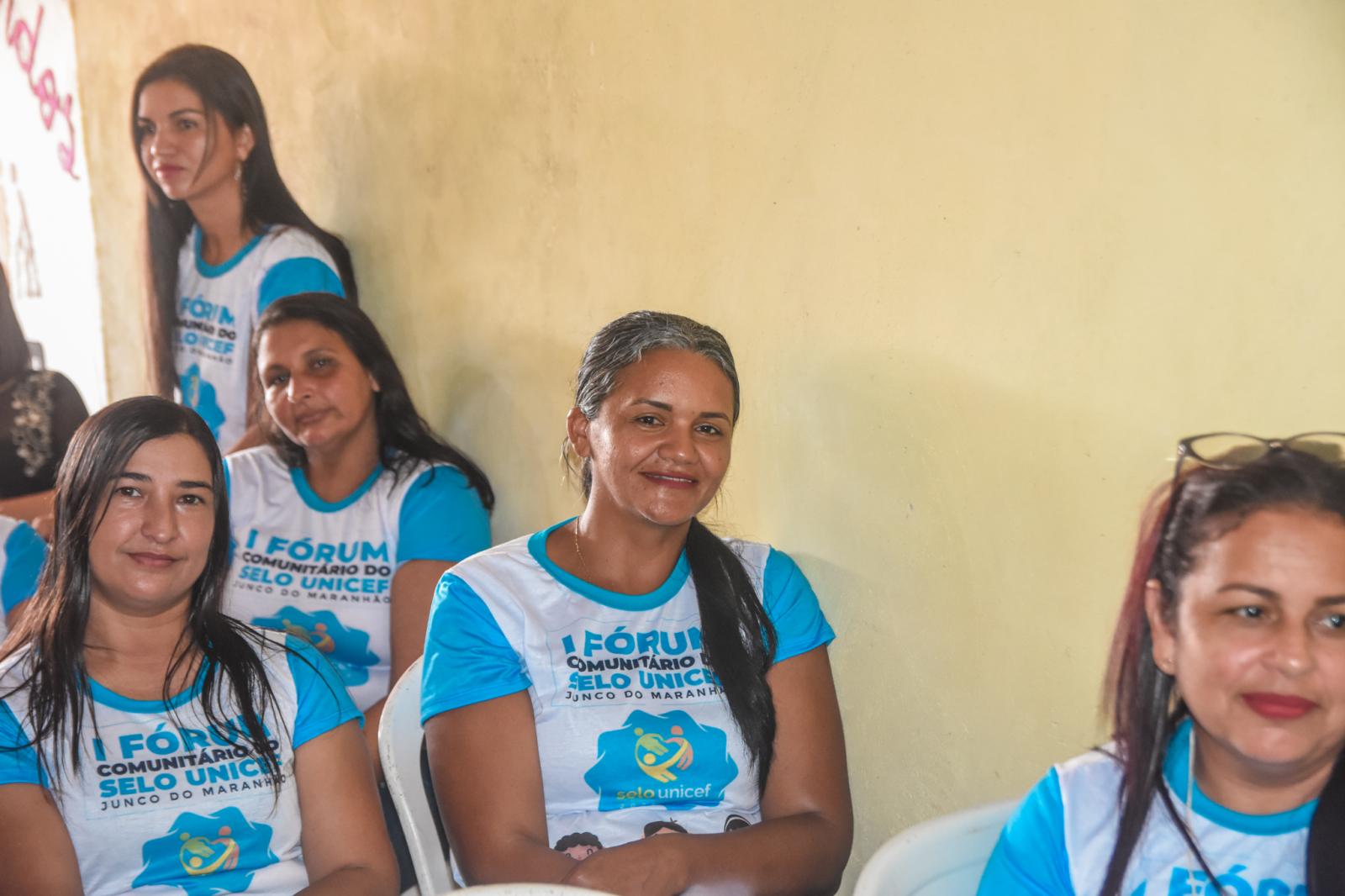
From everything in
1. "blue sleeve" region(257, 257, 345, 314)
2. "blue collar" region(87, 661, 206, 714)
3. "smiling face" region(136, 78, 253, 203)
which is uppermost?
"smiling face" region(136, 78, 253, 203)

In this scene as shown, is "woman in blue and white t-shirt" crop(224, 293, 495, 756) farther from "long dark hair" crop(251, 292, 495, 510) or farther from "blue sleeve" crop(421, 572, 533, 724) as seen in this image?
"blue sleeve" crop(421, 572, 533, 724)

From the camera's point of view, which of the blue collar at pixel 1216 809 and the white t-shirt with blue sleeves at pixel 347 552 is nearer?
the blue collar at pixel 1216 809

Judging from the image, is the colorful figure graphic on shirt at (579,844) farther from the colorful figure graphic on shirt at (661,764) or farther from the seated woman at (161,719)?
the seated woman at (161,719)

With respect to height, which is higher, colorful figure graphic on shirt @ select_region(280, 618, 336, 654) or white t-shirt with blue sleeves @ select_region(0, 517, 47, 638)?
white t-shirt with blue sleeves @ select_region(0, 517, 47, 638)

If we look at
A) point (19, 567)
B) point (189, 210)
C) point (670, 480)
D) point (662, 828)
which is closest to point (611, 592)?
point (670, 480)

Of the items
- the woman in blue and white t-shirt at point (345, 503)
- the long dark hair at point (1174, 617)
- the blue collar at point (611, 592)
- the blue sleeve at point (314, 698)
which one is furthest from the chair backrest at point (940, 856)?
the woman in blue and white t-shirt at point (345, 503)

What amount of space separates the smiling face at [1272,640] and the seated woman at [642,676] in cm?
75

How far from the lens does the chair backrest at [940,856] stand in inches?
57.5

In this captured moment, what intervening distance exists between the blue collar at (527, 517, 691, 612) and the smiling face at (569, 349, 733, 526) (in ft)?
0.37

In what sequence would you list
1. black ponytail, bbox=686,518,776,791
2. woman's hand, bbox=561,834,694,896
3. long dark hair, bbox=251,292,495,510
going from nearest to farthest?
woman's hand, bbox=561,834,694,896 < black ponytail, bbox=686,518,776,791 < long dark hair, bbox=251,292,495,510

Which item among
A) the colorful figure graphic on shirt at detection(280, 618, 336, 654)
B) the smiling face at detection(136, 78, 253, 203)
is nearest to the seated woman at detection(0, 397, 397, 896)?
the colorful figure graphic on shirt at detection(280, 618, 336, 654)

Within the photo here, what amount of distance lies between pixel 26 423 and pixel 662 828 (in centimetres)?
223

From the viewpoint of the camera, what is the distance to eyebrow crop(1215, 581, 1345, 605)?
50.6 inches

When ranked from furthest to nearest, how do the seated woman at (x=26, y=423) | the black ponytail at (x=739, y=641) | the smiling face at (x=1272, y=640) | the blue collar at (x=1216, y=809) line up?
1. the seated woman at (x=26, y=423)
2. the black ponytail at (x=739, y=641)
3. the blue collar at (x=1216, y=809)
4. the smiling face at (x=1272, y=640)
